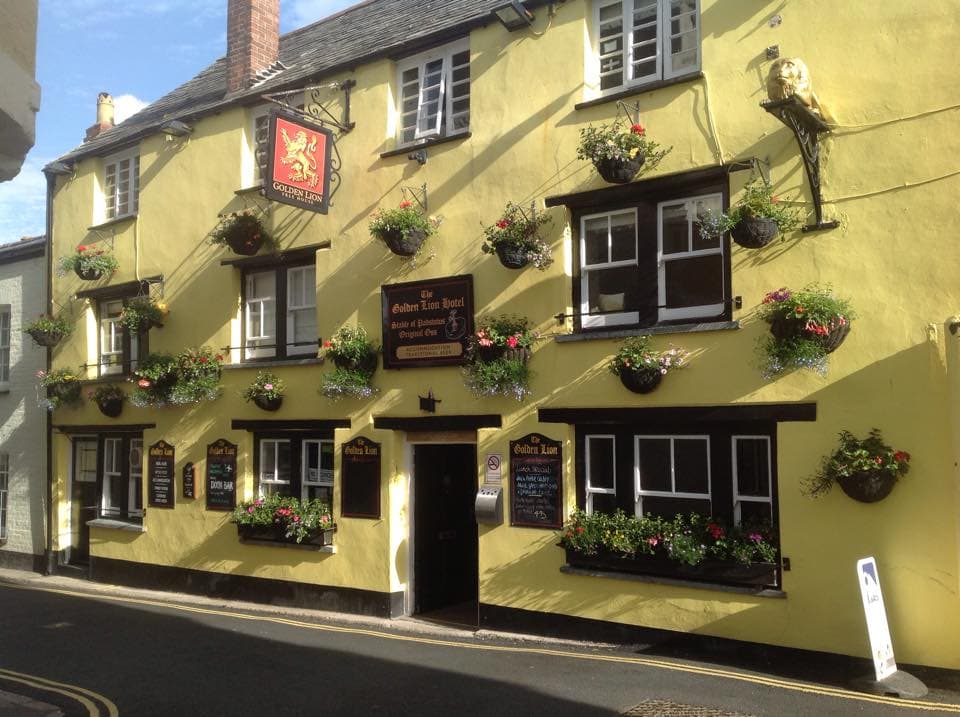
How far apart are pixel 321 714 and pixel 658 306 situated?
5.54 metres

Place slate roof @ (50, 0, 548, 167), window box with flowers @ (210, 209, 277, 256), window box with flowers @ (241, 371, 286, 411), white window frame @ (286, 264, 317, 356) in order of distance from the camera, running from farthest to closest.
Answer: window box with flowers @ (210, 209, 277, 256), white window frame @ (286, 264, 317, 356), window box with flowers @ (241, 371, 286, 411), slate roof @ (50, 0, 548, 167)

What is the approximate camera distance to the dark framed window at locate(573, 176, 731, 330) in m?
9.53

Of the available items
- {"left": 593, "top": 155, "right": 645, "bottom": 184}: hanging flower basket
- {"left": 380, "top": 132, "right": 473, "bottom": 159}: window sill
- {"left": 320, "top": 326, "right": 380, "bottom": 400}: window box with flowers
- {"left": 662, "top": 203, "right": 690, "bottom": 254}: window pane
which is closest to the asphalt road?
{"left": 320, "top": 326, "right": 380, "bottom": 400}: window box with flowers

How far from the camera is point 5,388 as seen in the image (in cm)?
1770

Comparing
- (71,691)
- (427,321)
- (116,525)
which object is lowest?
(71,691)

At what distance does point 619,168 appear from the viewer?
9.66 metres

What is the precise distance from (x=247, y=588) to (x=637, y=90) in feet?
30.3

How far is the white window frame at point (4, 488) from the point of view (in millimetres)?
17562

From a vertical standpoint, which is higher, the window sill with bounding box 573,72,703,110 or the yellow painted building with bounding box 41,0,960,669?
the window sill with bounding box 573,72,703,110

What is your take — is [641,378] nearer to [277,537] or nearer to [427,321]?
[427,321]

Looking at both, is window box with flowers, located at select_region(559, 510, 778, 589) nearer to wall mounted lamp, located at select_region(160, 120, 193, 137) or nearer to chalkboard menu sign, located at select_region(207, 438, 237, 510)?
chalkboard menu sign, located at select_region(207, 438, 237, 510)

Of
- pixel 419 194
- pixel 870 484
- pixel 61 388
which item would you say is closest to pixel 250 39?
pixel 419 194

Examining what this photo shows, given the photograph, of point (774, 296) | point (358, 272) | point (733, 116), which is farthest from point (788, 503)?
point (358, 272)

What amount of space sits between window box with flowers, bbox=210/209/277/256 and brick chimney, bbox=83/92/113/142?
21.9ft
